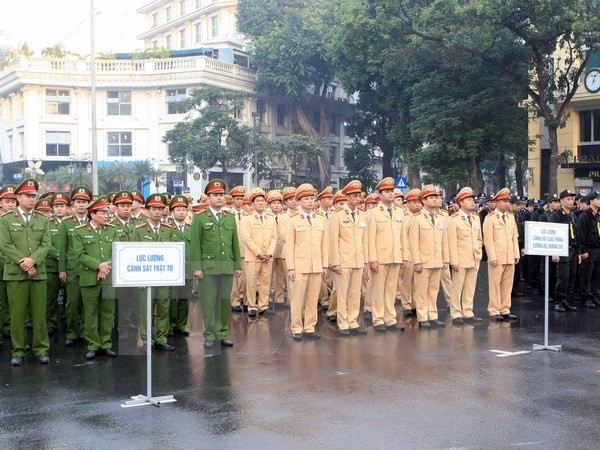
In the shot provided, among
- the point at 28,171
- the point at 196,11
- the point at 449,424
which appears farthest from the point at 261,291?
the point at 196,11

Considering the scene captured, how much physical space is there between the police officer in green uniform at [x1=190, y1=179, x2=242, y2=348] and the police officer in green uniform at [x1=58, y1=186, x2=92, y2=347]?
4.86ft

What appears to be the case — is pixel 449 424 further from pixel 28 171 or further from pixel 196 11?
pixel 196 11

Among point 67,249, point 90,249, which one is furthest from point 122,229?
point 67,249

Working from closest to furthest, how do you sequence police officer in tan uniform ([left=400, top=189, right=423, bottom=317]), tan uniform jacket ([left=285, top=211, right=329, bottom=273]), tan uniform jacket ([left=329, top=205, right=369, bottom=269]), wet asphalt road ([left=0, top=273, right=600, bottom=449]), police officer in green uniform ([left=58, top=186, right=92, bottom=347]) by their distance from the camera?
wet asphalt road ([left=0, top=273, right=600, bottom=449]), police officer in green uniform ([left=58, top=186, right=92, bottom=347]), tan uniform jacket ([left=285, top=211, right=329, bottom=273]), tan uniform jacket ([left=329, top=205, right=369, bottom=269]), police officer in tan uniform ([left=400, top=189, right=423, bottom=317])

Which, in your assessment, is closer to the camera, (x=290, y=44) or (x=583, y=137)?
(x=583, y=137)

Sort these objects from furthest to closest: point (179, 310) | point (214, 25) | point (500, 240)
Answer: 1. point (214, 25)
2. point (500, 240)
3. point (179, 310)

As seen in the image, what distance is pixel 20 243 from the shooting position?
8438mm

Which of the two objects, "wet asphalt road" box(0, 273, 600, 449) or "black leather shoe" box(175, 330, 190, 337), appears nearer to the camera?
"wet asphalt road" box(0, 273, 600, 449)

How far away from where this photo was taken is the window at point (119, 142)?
163 feet

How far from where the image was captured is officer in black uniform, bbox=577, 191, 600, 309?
13188 millimetres

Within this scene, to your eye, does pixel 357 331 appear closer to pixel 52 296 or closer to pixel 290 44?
pixel 52 296

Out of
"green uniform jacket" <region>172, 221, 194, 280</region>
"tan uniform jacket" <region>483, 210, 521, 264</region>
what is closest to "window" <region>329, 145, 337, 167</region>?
"tan uniform jacket" <region>483, 210, 521, 264</region>

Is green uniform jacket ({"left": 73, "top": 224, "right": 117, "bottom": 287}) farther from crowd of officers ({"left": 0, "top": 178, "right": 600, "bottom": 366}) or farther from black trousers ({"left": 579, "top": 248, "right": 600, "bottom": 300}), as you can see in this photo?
black trousers ({"left": 579, "top": 248, "right": 600, "bottom": 300})

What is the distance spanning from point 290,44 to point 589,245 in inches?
1454
